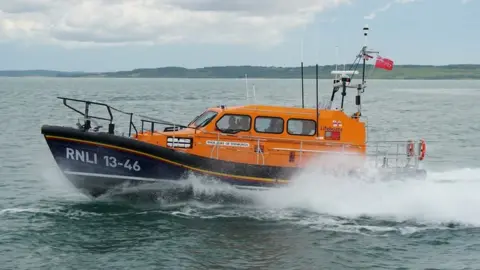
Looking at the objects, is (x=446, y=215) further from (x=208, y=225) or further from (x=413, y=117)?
(x=413, y=117)

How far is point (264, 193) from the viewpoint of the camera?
15031 millimetres

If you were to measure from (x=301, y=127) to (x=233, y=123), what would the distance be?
5.41ft

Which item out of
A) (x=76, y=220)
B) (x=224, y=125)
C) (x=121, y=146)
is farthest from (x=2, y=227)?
(x=224, y=125)

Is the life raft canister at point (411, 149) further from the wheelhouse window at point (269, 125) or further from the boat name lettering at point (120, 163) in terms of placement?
the boat name lettering at point (120, 163)

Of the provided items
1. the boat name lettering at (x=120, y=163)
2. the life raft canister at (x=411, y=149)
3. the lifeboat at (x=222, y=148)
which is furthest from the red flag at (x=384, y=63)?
the boat name lettering at (x=120, y=163)

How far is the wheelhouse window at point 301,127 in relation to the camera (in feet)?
49.5

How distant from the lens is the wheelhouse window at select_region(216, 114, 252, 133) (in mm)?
14980

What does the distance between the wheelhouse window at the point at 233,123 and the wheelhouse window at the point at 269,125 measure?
22 centimetres

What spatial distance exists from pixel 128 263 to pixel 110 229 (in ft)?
7.21

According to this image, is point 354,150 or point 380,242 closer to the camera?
point 380,242

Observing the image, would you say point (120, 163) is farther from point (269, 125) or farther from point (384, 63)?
point (384, 63)

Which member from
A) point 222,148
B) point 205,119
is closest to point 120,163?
point 205,119

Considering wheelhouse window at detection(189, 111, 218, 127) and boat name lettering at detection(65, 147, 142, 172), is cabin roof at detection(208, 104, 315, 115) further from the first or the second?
boat name lettering at detection(65, 147, 142, 172)

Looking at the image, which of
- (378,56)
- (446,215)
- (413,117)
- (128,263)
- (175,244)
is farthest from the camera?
(413,117)
